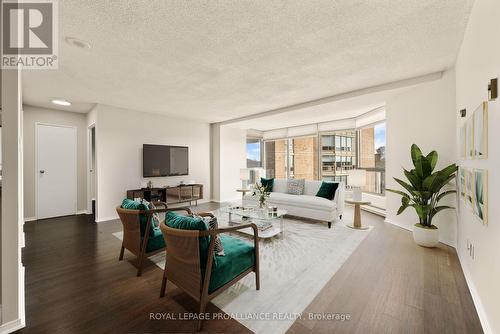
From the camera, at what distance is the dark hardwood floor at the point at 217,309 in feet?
5.31

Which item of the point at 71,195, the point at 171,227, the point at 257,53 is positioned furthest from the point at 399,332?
the point at 71,195

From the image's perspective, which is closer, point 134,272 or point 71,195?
point 134,272

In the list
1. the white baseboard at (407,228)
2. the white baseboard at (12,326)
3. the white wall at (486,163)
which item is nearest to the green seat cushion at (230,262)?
the white baseboard at (12,326)

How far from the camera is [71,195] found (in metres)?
5.07

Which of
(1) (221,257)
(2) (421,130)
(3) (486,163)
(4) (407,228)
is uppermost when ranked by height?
(2) (421,130)

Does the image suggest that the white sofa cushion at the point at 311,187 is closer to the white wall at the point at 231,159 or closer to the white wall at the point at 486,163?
the white wall at the point at 486,163

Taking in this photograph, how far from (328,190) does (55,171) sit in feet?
20.3

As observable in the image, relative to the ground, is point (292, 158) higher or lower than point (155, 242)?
higher

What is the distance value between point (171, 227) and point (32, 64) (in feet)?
9.92

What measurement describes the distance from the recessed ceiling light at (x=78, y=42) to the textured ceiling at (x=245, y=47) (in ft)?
0.21

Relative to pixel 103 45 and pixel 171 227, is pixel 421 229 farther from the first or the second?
pixel 103 45

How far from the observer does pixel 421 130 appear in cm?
353

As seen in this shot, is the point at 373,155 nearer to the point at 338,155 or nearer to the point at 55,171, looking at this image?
the point at 338,155
